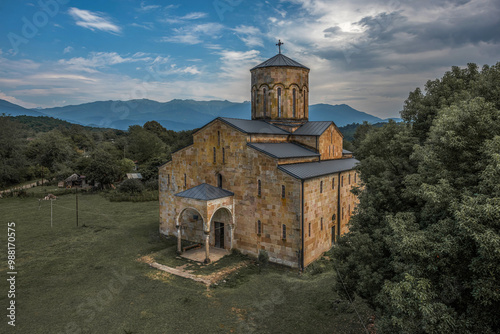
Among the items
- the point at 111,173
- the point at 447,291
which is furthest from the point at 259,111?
the point at 111,173

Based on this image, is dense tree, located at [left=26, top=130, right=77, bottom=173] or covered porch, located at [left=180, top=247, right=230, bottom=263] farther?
dense tree, located at [left=26, top=130, right=77, bottom=173]

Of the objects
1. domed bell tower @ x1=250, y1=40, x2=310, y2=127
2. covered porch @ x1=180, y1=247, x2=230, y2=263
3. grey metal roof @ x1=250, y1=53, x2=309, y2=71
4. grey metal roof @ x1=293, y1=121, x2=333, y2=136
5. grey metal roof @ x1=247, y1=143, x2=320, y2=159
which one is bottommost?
covered porch @ x1=180, y1=247, x2=230, y2=263

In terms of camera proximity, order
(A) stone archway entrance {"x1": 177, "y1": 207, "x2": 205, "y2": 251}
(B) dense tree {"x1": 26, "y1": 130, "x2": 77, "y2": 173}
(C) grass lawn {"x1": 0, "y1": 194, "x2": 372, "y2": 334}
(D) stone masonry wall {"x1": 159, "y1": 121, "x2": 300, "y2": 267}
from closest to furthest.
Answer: (C) grass lawn {"x1": 0, "y1": 194, "x2": 372, "y2": 334}, (D) stone masonry wall {"x1": 159, "y1": 121, "x2": 300, "y2": 267}, (A) stone archway entrance {"x1": 177, "y1": 207, "x2": 205, "y2": 251}, (B) dense tree {"x1": 26, "y1": 130, "x2": 77, "y2": 173}

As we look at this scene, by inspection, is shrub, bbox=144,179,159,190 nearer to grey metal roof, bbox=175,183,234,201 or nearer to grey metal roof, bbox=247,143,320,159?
grey metal roof, bbox=175,183,234,201

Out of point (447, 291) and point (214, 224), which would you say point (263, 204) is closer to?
point (214, 224)

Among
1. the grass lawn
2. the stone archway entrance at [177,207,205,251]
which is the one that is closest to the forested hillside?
the grass lawn

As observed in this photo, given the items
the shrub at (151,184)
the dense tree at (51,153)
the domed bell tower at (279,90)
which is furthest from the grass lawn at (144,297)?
the dense tree at (51,153)

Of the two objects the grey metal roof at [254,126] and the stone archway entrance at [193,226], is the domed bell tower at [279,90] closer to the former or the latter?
the grey metal roof at [254,126]
